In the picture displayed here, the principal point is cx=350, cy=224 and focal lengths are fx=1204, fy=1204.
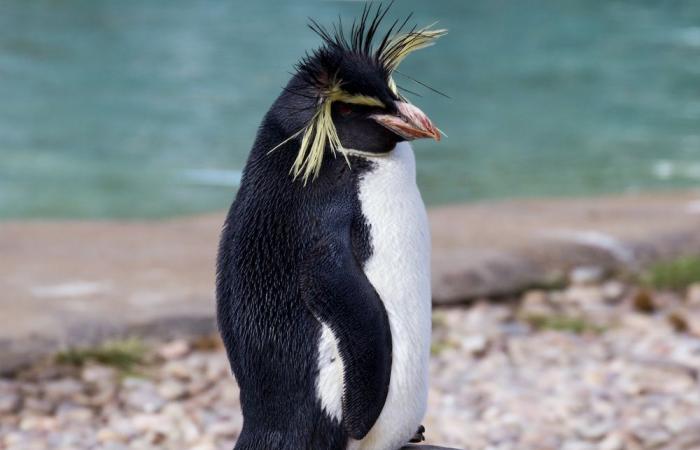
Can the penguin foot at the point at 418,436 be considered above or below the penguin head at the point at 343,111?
below

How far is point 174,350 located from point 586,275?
6.34 ft

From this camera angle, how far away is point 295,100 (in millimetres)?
2133

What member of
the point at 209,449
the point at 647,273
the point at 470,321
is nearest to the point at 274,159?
the point at 209,449

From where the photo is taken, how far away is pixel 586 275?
519 cm

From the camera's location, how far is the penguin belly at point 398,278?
2096 millimetres

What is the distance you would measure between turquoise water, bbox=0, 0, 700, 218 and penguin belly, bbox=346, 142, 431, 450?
18.4 ft

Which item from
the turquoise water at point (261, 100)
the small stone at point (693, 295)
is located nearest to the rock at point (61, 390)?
the small stone at point (693, 295)

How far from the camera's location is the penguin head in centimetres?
207

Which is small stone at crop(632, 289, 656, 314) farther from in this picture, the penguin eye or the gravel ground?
the penguin eye

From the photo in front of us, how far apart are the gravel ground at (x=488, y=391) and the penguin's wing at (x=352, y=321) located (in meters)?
1.43

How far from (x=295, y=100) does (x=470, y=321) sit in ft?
8.58

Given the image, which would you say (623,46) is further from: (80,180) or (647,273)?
(647,273)

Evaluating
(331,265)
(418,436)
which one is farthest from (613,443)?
(331,265)

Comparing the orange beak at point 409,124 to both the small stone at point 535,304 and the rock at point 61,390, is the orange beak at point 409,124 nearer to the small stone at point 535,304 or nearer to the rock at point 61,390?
the rock at point 61,390
